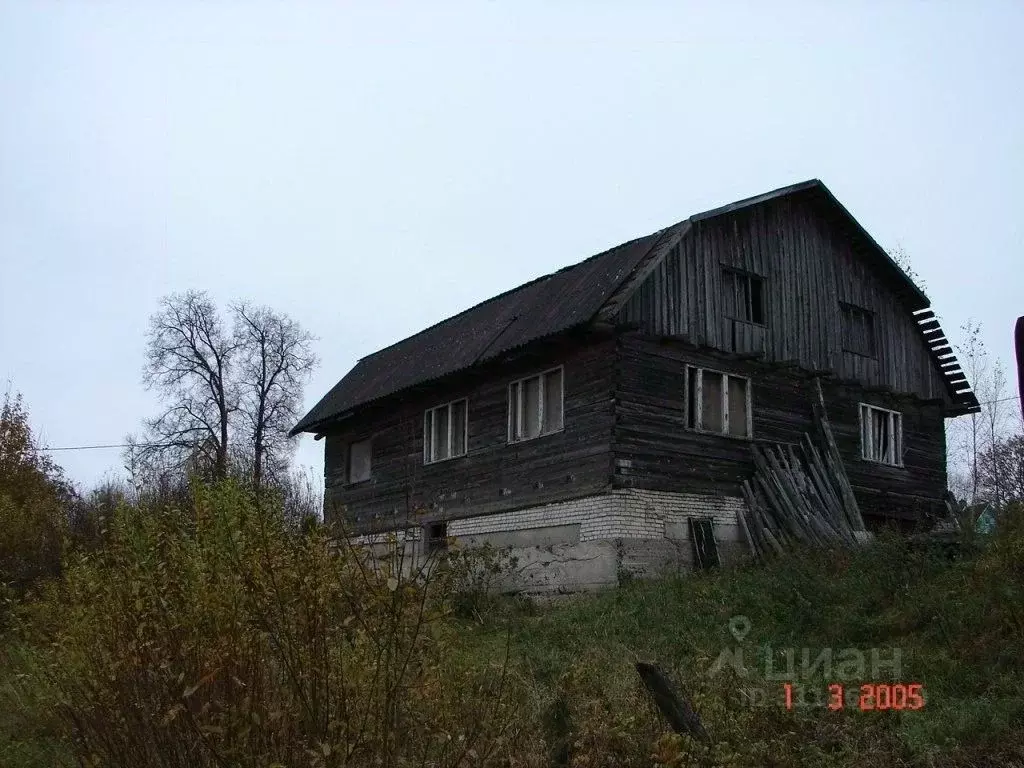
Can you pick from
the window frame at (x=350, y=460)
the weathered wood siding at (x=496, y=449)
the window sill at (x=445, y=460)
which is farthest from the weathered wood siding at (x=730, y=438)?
the window frame at (x=350, y=460)

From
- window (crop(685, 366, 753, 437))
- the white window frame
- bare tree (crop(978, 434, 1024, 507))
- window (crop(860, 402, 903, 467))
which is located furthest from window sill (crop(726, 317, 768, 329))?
bare tree (crop(978, 434, 1024, 507))

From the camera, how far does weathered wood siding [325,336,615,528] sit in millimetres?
17234

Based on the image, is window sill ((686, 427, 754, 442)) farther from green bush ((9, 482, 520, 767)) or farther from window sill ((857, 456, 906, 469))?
green bush ((9, 482, 520, 767))

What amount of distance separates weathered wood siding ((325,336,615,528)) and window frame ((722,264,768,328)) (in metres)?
3.34

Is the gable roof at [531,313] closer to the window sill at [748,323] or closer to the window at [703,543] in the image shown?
the window sill at [748,323]

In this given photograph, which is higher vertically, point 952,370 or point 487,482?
point 952,370

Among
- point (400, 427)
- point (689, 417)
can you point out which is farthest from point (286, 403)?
point (689, 417)

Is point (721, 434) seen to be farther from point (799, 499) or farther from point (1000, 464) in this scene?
point (1000, 464)

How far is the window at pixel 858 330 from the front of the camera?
2108 cm

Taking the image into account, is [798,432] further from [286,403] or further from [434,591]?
[286,403]

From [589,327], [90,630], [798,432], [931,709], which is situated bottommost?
[931,709]

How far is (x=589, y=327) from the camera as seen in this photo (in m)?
16.6

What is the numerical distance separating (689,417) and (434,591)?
43.0ft

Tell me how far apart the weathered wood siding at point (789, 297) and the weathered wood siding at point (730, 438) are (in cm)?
36
